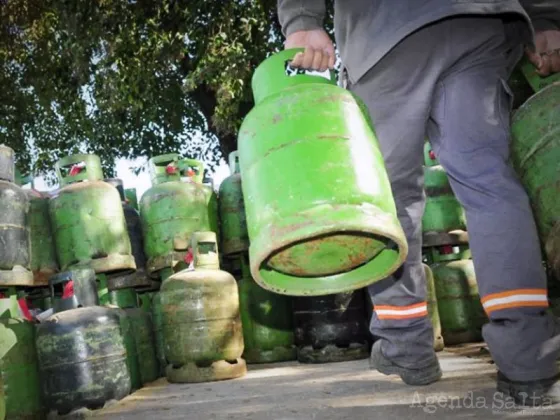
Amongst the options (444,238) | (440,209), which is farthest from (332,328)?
(440,209)

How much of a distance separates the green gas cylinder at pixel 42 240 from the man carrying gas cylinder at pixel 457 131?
2.43 m

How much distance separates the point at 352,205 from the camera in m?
1.50

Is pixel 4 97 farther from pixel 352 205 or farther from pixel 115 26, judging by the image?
pixel 352 205

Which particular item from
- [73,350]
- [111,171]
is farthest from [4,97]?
[73,350]

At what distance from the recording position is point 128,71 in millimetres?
7422

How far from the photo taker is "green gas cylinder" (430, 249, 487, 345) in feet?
12.4

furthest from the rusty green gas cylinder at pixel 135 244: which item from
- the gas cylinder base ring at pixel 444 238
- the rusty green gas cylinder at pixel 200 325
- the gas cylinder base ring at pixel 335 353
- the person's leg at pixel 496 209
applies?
the person's leg at pixel 496 209

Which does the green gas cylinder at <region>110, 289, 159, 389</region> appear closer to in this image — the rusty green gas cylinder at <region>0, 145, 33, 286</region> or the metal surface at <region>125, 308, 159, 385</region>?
the metal surface at <region>125, 308, 159, 385</region>

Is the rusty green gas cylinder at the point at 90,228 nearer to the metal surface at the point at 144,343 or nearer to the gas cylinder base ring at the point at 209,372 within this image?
the metal surface at the point at 144,343

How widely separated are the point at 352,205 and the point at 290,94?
1.24 feet

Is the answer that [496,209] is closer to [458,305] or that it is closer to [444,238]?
[458,305]

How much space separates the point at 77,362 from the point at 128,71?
206 inches

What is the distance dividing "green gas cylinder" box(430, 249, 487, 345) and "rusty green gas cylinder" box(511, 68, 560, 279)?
1.93 metres

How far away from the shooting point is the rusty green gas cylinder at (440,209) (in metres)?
4.05
